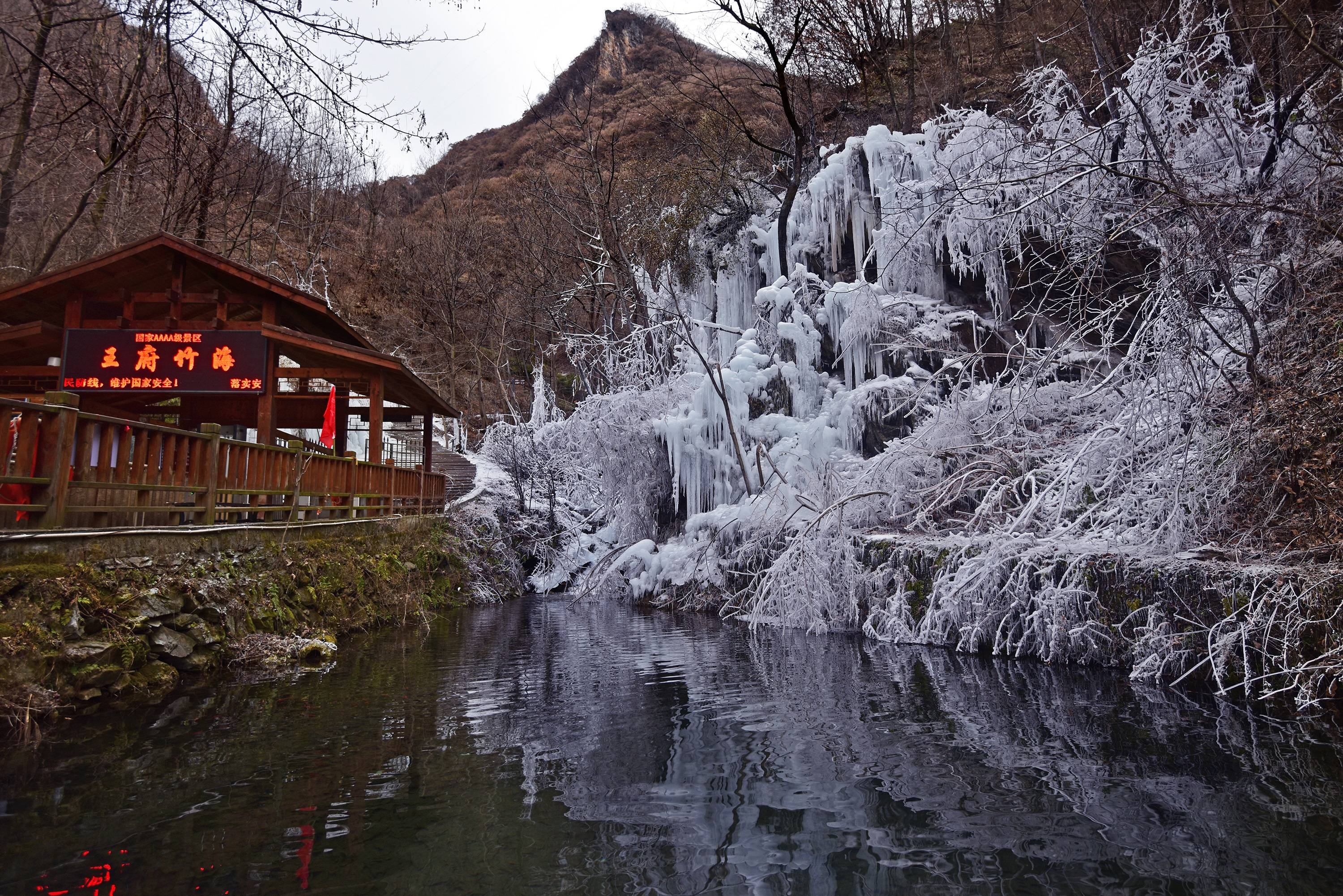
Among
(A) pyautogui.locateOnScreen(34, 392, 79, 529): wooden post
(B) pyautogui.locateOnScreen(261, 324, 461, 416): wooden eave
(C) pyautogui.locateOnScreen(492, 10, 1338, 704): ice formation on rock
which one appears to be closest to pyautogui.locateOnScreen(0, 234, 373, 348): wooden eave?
(B) pyautogui.locateOnScreen(261, 324, 461, 416): wooden eave

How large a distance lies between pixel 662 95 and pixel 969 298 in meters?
33.9

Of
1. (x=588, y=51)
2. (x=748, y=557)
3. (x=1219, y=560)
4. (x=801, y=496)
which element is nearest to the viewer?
(x=1219, y=560)

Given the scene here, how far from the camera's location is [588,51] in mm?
59875

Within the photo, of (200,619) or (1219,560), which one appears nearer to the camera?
(1219,560)

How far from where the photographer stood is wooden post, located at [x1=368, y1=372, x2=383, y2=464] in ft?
49.1

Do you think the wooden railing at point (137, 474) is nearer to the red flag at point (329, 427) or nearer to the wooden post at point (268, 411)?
the red flag at point (329, 427)

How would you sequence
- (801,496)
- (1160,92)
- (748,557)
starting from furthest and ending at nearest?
(748,557) < (801,496) < (1160,92)

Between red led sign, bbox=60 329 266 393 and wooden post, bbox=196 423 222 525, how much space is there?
2.87 m

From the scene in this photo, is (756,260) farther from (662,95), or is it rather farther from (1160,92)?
(662,95)

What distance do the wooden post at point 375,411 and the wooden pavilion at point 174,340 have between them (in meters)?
0.03

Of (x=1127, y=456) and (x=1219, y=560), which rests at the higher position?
(x=1127, y=456)

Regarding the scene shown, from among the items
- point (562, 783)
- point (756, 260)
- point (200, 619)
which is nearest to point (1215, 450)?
point (562, 783)

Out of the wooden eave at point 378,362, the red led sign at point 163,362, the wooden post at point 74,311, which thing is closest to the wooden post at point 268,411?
the wooden eave at point 378,362

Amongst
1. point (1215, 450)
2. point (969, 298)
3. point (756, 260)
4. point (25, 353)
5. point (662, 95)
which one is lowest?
point (1215, 450)
